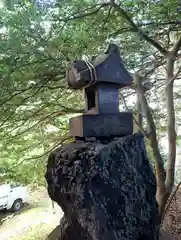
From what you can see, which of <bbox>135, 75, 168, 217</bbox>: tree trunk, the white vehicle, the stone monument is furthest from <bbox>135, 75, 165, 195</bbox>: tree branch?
the white vehicle

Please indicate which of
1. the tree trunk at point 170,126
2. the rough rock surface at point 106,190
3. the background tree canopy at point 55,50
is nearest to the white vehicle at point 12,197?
the background tree canopy at point 55,50

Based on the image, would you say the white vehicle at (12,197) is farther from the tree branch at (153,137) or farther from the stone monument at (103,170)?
the stone monument at (103,170)

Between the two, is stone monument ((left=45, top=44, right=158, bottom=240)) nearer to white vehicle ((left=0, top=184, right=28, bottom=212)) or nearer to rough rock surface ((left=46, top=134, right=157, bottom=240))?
rough rock surface ((left=46, top=134, right=157, bottom=240))

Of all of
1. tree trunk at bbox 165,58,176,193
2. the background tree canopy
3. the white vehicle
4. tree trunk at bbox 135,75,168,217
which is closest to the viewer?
the background tree canopy

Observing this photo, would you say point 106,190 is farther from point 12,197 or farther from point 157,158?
point 12,197

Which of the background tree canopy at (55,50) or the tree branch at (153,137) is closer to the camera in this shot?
the background tree canopy at (55,50)

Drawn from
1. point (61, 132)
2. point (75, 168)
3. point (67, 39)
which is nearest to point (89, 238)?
point (75, 168)

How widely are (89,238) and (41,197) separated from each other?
6.08 m

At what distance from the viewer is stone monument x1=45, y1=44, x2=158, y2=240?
128cm

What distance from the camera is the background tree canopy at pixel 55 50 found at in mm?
1589

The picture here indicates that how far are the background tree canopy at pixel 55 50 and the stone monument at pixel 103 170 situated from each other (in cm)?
44

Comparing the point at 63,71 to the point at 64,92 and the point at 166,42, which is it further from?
the point at 166,42

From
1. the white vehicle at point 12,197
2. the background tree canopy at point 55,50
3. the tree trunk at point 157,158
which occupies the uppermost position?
the background tree canopy at point 55,50

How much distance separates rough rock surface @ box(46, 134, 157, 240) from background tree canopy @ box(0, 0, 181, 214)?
0.75 m
